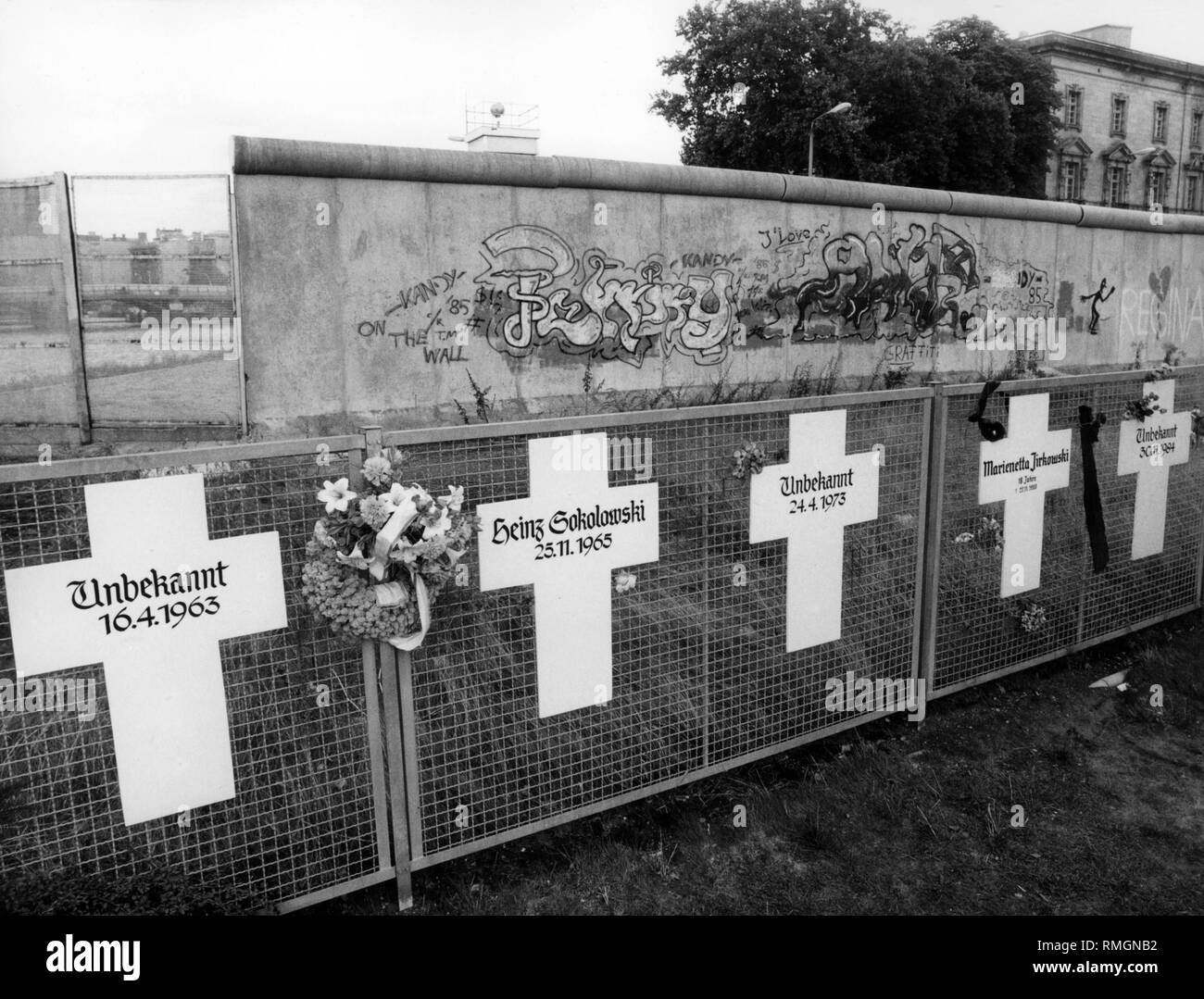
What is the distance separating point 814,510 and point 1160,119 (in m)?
70.7

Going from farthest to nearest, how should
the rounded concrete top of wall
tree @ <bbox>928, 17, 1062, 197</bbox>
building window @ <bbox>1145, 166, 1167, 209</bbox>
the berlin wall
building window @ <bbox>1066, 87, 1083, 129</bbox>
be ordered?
building window @ <bbox>1145, 166, 1167, 209</bbox>
building window @ <bbox>1066, 87, 1083, 129</bbox>
tree @ <bbox>928, 17, 1062, 197</bbox>
the berlin wall
the rounded concrete top of wall

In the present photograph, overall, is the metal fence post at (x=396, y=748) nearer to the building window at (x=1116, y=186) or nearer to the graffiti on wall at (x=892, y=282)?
the graffiti on wall at (x=892, y=282)

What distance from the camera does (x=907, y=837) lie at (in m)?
4.14

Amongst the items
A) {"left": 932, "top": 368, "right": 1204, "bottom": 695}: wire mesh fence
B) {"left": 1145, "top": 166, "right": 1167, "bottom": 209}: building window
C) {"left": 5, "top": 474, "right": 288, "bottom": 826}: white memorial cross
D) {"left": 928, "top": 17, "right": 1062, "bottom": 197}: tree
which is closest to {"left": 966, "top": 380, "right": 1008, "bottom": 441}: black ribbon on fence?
{"left": 932, "top": 368, "right": 1204, "bottom": 695}: wire mesh fence

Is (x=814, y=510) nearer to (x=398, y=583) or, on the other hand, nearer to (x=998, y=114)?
(x=398, y=583)

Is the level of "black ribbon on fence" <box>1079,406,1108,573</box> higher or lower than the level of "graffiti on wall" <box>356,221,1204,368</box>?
lower

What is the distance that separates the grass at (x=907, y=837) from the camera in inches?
147

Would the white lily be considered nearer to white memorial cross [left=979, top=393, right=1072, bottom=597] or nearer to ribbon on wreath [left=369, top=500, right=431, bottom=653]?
ribbon on wreath [left=369, top=500, right=431, bottom=653]

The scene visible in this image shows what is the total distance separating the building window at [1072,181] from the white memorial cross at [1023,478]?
5993 cm

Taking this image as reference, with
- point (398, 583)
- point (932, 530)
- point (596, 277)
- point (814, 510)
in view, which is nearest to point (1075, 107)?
point (596, 277)

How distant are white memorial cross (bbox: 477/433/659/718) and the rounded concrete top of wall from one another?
7.36 metres

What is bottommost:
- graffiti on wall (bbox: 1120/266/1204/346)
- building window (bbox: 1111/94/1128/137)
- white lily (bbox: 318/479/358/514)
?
white lily (bbox: 318/479/358/514)

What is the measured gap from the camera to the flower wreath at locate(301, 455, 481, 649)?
10.7 feet

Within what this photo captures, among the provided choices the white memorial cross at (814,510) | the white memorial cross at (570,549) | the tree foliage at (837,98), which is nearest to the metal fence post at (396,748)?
the white memorial cross at (570,549)
